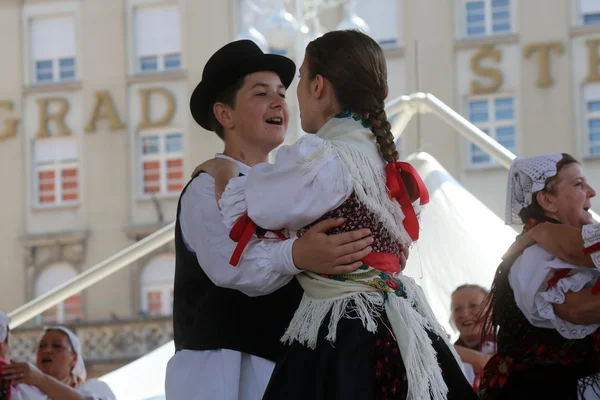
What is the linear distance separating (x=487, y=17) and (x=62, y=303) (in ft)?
33.5

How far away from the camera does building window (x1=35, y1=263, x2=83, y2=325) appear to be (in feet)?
82.3

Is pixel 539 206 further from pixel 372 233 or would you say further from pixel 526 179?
pixel 372 233

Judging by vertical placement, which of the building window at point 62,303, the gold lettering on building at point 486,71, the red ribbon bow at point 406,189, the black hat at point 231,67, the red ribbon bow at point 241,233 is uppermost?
the gold lettering on building at point 486,71

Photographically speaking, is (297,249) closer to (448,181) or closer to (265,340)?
(265,340)

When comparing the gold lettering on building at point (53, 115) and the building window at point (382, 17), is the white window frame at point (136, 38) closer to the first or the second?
the gold lettering on building at point (53, 115)

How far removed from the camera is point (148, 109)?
81.8 feet

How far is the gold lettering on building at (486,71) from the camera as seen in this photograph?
22.8 m

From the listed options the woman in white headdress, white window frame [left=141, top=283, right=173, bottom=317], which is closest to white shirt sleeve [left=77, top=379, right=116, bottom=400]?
the woman in white headdress

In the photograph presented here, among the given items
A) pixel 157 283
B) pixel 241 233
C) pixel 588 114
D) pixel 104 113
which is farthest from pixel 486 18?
pixel 241 233

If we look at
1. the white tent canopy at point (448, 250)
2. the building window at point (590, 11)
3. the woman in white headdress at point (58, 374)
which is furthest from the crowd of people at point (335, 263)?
the building window at point (590, 11)

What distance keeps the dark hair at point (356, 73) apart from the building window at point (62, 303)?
22687mm

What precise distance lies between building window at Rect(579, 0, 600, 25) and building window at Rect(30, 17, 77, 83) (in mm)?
10295

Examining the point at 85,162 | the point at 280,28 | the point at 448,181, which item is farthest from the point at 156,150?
the point at 448,181

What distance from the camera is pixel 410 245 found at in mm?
2959
